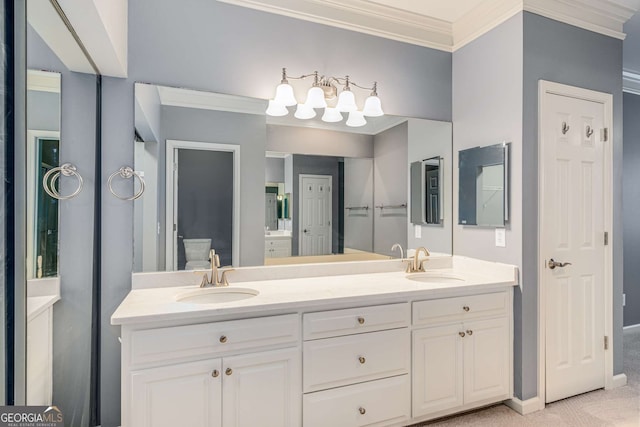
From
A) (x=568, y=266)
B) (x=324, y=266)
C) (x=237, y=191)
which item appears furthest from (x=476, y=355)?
(x=237, y=191)

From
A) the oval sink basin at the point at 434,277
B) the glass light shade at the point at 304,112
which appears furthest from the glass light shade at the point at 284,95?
the oval sink basin at the point at 434,277

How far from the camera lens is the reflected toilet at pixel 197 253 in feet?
6.95

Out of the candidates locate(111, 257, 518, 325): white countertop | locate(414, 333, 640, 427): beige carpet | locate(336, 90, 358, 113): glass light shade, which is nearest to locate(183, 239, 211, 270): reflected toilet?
locate(111, 257, 518, 325): white countertop

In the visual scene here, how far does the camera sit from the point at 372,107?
2410 millimetres

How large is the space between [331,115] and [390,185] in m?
0.69

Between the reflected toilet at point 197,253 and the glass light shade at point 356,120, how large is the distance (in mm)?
1272

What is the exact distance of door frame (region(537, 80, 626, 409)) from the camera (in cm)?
226

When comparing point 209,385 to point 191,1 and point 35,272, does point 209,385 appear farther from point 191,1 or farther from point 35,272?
point 191,1

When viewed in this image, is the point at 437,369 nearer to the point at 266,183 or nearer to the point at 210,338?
the point at 210,338

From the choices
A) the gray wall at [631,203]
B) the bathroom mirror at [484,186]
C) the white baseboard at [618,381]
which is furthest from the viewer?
the gray wall at [631,203]

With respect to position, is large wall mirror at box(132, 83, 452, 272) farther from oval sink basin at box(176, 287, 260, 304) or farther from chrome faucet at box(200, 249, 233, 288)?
oval sink basin at box(176, 287, 260, 304)

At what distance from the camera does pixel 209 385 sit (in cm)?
158

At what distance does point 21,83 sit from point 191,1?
4.54 feet

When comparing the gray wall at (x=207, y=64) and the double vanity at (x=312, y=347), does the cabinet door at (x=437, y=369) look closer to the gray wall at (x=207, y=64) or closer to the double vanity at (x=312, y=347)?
the double vanity at (x=312, y=347)
